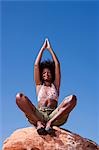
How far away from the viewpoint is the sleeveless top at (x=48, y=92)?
395 inches

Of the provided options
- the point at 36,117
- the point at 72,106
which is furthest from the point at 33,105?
the point at 72,106

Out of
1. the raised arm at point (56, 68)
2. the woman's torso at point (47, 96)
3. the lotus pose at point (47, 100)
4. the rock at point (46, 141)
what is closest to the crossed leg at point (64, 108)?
the lotus pose at point (47, 100)

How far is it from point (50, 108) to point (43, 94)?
0.41 metres

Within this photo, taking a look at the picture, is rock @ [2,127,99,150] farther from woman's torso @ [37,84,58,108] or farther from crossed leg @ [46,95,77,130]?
woman's torso @ [37,84,58,108]

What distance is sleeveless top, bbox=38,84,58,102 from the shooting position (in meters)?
10.0

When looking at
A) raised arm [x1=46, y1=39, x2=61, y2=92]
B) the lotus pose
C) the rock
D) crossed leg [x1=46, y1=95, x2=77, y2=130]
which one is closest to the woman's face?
the lotus pose

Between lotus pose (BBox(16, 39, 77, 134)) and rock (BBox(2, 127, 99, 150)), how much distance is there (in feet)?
0.50

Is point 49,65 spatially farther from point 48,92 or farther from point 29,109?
point 29,109

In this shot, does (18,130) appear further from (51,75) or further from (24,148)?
(51,75)

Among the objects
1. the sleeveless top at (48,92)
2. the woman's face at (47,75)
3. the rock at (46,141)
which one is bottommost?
the rock at (46,141)

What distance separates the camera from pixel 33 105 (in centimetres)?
941

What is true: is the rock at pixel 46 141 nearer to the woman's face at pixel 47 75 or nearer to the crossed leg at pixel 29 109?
the crossed leg at pixel 29 109

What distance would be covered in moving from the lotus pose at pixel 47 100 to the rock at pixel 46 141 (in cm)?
15

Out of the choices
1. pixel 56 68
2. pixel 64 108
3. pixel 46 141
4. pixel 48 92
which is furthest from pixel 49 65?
pixel 46 141
